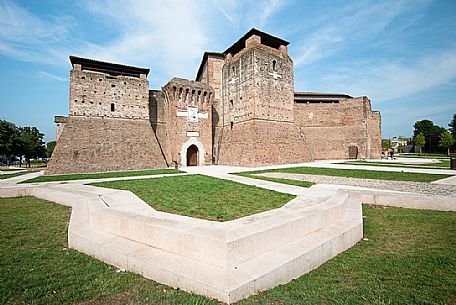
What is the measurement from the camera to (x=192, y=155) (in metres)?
24.4

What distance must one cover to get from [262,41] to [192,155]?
47.7 feet

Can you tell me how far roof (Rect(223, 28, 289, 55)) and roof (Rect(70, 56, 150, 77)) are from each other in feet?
32.2

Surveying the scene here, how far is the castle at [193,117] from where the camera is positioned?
19.1 meters

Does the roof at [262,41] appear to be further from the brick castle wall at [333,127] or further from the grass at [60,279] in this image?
the grass at [60,279]

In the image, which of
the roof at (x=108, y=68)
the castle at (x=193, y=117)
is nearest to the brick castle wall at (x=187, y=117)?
the castle at (x=193, y=117)

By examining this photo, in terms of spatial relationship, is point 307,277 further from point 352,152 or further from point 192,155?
point 352,152

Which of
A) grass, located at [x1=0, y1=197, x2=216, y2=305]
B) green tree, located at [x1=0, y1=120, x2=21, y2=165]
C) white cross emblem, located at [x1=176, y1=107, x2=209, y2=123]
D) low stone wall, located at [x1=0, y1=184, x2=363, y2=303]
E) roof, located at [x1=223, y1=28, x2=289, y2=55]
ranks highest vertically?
roof, located at [x1=223, y1=28, x2=289, y2=55]

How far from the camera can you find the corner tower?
20.5 metres

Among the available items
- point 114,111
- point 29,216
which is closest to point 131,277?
point 29,216

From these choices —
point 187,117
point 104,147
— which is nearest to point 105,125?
point 104,147

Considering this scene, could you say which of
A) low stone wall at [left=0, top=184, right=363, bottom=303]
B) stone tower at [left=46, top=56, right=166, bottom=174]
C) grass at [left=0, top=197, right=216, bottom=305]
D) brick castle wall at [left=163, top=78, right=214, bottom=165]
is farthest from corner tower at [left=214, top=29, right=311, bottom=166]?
grass at [left=0, top=197, right=216, bottom=305]

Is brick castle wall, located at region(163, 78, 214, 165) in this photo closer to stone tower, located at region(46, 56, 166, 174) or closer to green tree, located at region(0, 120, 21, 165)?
stone tower, located at region(46, 56, 166, 174)

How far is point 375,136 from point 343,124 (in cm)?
468

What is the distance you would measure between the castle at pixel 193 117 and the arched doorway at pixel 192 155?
0.11 meters
